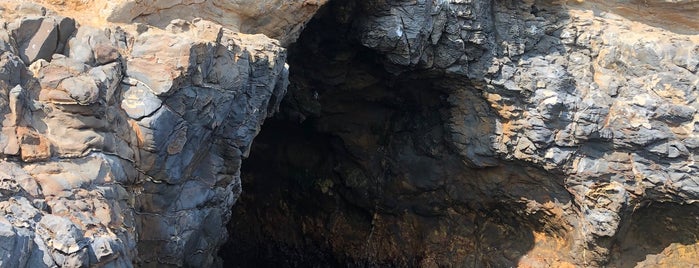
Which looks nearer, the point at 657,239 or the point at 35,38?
the point at 35,38

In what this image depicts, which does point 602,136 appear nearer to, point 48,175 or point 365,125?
point 365,125

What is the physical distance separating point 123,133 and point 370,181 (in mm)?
5844

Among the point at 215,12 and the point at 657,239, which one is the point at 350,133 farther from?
the point at 657,239

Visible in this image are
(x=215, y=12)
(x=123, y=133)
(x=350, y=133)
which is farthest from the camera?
(x=350, y=133)

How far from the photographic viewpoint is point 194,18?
696 centimetres

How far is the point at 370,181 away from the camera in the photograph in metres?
11.1

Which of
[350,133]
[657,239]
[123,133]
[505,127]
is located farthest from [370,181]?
[123,133]

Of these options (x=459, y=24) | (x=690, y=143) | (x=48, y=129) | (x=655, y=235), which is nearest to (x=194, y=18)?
(x=48, y=129)

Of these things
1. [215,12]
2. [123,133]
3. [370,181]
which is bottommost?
[370,181]

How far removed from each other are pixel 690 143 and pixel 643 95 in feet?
2.76

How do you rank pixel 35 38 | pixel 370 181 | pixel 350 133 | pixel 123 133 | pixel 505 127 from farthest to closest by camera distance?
pixel 370 181 → pixel 350 133 → pixel 505 127 → pixel 123 133 → pixel 35 38

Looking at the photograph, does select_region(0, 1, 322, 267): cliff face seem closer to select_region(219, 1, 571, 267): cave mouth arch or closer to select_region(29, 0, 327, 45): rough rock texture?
select_region(29, 0, 327, 45): rough rock texture

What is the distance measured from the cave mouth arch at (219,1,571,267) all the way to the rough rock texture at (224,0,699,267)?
3cm

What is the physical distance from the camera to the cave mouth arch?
9.73 meters
